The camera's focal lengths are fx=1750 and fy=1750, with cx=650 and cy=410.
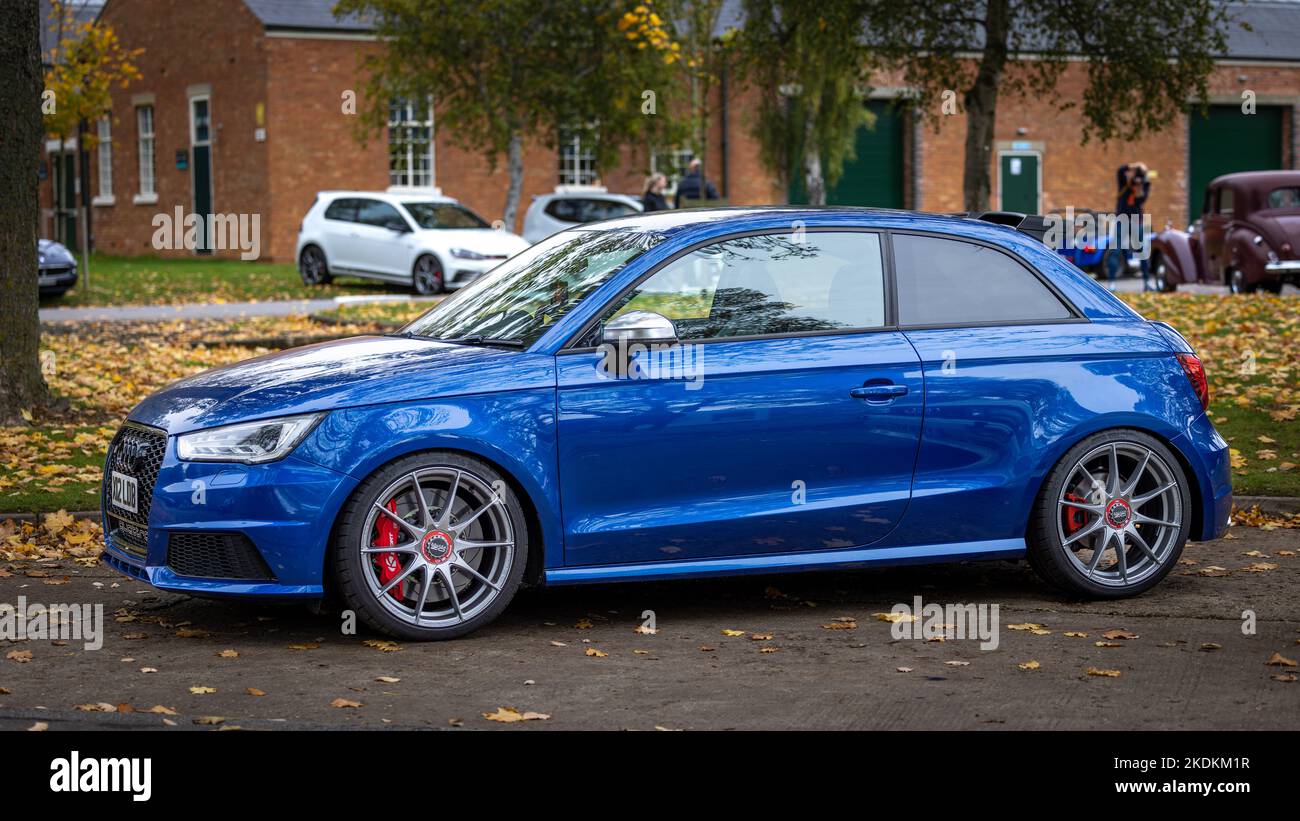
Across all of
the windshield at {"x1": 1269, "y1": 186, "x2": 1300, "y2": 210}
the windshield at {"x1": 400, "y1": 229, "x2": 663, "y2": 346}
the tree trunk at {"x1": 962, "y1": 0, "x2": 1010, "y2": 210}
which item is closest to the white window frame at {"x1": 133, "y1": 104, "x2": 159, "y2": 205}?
the tree trunk at {"x1": 962, "y1": 0, "x2": 1010, "y2": 210}

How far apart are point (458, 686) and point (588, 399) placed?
1234 millimetres

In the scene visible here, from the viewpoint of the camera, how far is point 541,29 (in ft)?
103

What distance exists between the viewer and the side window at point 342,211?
29.8 m

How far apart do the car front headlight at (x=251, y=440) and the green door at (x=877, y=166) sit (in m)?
39.6

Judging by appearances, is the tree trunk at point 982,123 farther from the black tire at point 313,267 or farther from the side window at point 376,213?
the black tire at point 313,267

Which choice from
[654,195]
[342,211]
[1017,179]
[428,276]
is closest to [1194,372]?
[654,195]

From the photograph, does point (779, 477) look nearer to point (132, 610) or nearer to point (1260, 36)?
point (132, 610)

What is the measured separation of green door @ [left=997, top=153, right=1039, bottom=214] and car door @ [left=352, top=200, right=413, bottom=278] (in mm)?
22398

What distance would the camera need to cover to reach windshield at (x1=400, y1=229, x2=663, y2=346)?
22.6ft

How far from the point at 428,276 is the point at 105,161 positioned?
69.3 feet

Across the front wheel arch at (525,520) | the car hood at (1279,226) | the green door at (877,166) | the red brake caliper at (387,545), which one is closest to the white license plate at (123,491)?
the front wheel arch at (525,520)

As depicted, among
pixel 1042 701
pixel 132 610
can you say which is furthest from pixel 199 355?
pixel 1042 701

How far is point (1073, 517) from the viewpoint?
285 inches

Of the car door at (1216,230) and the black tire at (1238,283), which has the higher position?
the car door at (1216,230)
